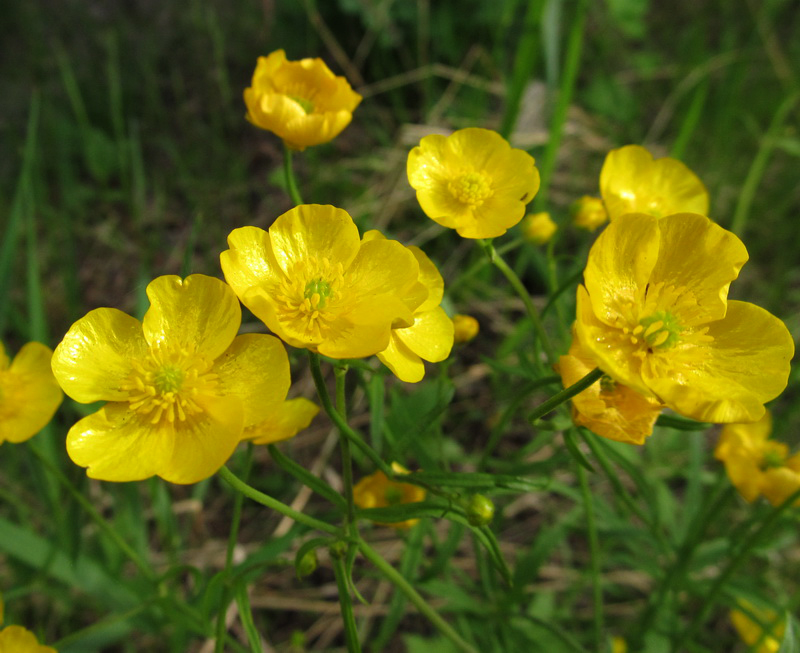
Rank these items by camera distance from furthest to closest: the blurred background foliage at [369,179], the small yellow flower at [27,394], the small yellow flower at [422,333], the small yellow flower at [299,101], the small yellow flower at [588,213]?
the blurred background foliage at [369,179], the small yellow flower at [588,213], the small yellow flower at [299,101], the small yellow flower at [27,394], the small yellow flower at [422,333]

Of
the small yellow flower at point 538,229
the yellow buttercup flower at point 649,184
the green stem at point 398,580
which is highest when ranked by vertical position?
the yellow buttercup flower at point 649,184

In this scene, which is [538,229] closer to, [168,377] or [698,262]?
[698,262]

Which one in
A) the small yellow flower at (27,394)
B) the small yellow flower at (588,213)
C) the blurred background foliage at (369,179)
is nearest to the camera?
the small yellow flower at (27,394)

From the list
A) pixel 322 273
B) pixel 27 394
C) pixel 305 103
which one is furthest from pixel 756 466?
pixel 27 394

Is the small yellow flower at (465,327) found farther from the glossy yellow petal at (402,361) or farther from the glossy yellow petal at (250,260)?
the glossy yellow petal at (250,260)

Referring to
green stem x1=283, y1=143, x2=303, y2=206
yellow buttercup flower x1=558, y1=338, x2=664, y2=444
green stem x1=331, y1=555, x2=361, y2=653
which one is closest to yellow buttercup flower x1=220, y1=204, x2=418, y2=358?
green stem x1=283, y1=143, x2=303, y2=206

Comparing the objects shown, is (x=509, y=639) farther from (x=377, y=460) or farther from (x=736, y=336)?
(x=736, y=336)

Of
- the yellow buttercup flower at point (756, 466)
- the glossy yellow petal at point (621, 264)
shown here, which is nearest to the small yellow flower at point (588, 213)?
the glossy yellow petal at point (621, 264)

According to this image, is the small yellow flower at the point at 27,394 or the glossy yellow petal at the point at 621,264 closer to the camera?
the glossy yellow petal at the point at 621,264
